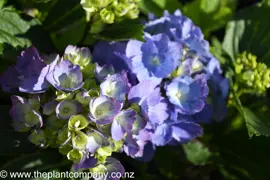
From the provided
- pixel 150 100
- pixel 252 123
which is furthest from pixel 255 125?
pixel 150 100

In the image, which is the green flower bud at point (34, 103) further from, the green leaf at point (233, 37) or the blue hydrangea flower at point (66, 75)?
the green leaf at point (233, 37)

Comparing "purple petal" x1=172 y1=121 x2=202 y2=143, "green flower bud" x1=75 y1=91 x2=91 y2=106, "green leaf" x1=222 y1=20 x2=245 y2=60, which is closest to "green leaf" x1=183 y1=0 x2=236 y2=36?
"green leaf" x1=222 y1=20 x2=245 y2=60

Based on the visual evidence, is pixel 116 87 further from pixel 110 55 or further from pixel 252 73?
pixel 252 73

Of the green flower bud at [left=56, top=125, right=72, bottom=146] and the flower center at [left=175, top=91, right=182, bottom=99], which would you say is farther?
the flower center at [left=175, top=91, right=182, bottom=99]

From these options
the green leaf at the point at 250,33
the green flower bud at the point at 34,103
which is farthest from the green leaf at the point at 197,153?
the green flower bud at the point at 34,103

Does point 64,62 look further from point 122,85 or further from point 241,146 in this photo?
point 241,146

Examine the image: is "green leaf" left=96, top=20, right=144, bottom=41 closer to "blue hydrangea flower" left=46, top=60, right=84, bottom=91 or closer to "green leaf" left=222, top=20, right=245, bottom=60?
"blue hydrangea flower" left=46, top=60, right=84, bottom=91
